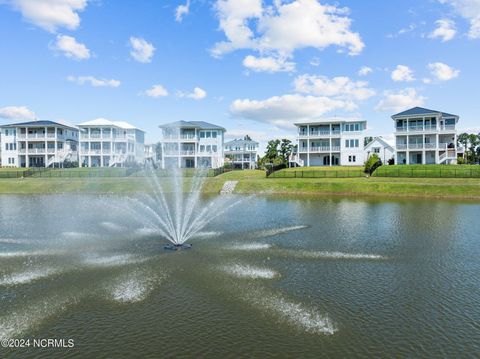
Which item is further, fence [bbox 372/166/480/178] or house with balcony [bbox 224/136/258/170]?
house with balcony [bbox 224/136/258/170]

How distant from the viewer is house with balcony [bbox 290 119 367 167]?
2995 inches

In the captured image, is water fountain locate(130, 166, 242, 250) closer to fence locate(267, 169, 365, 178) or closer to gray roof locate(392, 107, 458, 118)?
fence locate(267, 169, 365, 178)

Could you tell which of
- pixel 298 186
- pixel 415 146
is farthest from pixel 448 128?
pixel 298 186

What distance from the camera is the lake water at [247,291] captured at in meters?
9.77

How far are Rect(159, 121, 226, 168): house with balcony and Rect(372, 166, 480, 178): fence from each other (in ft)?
126

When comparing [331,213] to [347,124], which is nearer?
[331,213]

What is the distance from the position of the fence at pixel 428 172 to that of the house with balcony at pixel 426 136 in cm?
1466

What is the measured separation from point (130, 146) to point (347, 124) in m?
54.4

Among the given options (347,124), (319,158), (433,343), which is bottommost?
(433,343)

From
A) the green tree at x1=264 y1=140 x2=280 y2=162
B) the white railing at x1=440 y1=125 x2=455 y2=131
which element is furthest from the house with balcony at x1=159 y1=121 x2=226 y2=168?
the white railing at x1=440 y1=125 x2=455 y2=131

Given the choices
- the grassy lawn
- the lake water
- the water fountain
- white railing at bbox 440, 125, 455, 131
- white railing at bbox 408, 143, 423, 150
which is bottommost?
the lake water

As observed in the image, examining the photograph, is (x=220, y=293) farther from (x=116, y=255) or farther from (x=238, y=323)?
(x=116, y=255)

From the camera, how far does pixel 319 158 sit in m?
79.9

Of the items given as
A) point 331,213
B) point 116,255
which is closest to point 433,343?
point 116,255
